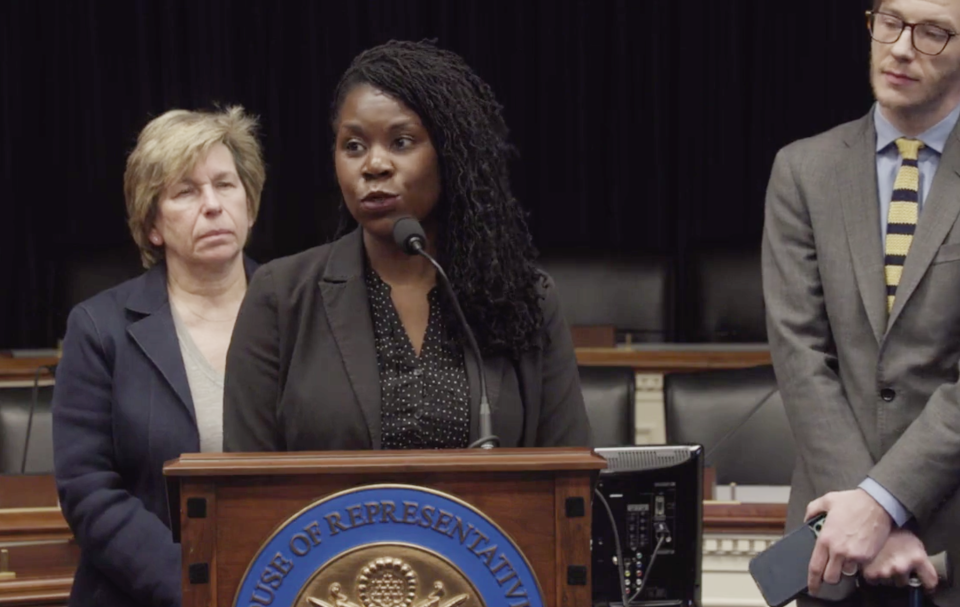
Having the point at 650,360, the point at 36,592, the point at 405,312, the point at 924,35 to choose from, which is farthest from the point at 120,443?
the point at 650,360

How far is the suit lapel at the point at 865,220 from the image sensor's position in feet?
7.19

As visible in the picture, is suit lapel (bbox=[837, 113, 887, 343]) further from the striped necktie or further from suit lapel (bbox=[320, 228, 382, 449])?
suit lapel (bbox=[320, 228, 382, 449])

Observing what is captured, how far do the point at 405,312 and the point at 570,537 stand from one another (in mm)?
444

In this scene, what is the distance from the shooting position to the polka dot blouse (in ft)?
5.90

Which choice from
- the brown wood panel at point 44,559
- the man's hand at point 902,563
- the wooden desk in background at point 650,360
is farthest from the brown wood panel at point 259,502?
the wooden desk in background at point 650,360

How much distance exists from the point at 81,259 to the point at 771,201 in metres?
3.97

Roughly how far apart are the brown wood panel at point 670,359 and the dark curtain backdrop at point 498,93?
2162 millimetres

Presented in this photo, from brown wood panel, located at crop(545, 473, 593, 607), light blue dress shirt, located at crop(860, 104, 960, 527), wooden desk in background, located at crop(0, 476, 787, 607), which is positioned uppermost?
light blue dress shirt, located at crop(860, 104, 960, 527)

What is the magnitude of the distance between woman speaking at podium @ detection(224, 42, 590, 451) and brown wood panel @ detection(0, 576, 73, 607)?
107 centimetres

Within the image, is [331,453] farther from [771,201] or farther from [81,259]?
[81,259]

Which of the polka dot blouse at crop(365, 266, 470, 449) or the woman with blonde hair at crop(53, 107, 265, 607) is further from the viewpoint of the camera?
the woman with blonde hair at crop(53, 107, 265, 607)

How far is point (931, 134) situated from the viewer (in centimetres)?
225

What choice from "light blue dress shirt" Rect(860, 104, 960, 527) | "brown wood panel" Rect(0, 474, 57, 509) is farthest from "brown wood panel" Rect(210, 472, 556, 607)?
"brown wood panel" Rect(0, 474, 57, 509)

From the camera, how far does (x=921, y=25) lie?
2160 millimetres
